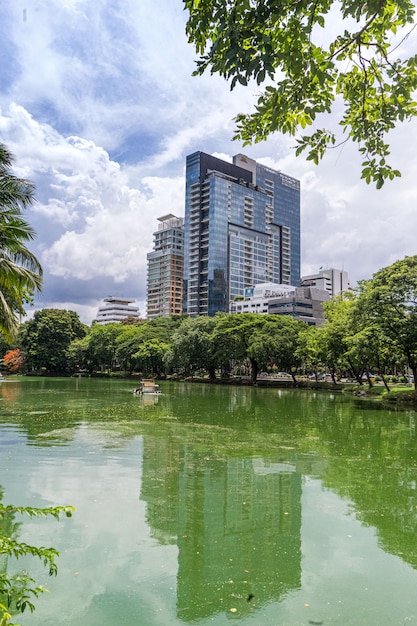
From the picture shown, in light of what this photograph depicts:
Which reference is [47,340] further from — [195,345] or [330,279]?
[330,279]

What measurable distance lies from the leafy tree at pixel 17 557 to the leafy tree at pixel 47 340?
58.9 m

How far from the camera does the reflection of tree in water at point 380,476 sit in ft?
19.6

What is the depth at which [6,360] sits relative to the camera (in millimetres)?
62000

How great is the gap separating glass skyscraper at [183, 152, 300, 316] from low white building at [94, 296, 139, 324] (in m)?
34.4

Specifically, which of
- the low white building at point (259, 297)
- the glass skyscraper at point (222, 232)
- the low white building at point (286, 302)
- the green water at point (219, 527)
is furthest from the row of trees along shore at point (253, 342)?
the glass skyscraper at point (222, 232)

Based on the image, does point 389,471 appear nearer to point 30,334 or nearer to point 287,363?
point 287,363

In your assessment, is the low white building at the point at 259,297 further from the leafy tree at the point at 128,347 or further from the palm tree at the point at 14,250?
the palm tree at the point at 14,250

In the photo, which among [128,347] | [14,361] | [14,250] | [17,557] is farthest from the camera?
[14,361]

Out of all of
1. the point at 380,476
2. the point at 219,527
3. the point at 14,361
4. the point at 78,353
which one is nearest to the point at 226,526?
the point at 219,527

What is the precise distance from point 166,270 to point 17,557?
120m

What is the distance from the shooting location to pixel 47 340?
205 ft

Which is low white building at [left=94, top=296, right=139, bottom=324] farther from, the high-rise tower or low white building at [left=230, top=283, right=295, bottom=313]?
low white building at [left=230, top=283, right=295, bottom=313]

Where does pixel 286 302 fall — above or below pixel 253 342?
above

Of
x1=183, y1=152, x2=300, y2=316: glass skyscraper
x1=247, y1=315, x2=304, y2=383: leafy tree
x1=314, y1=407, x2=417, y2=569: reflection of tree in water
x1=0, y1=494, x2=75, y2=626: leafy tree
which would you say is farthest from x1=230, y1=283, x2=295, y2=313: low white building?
x1=0, y1=494, x2=75, y2=626: leafy tree
